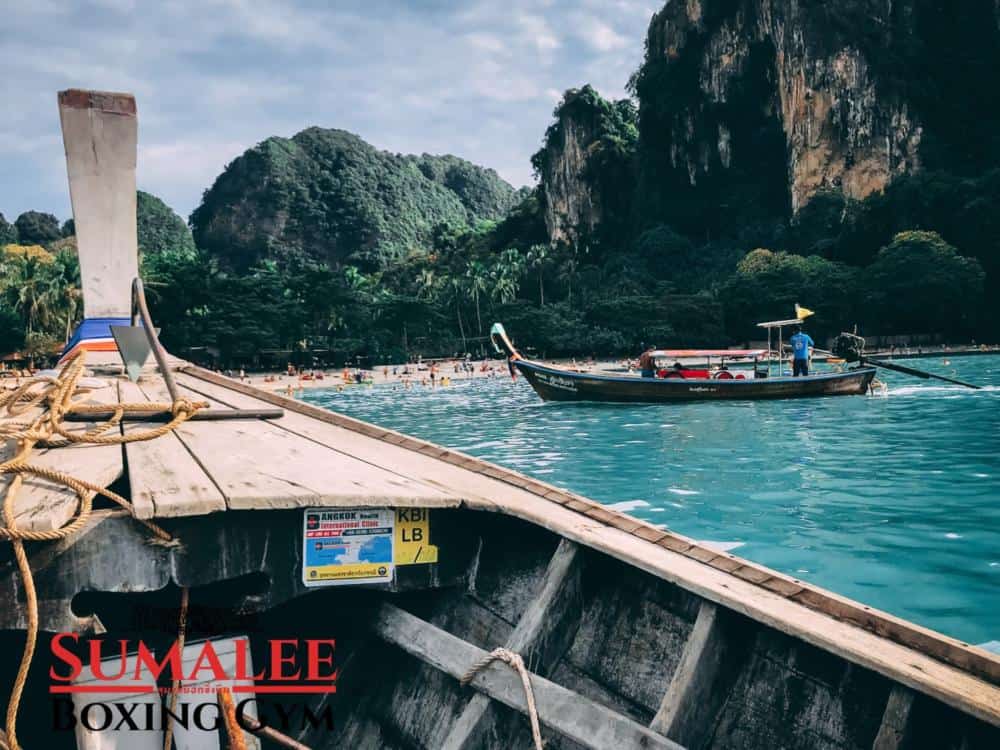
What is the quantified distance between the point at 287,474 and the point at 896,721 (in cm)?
190

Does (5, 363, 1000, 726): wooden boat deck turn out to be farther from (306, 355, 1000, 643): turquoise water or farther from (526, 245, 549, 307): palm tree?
(526, 245, 549, 307): palm tree

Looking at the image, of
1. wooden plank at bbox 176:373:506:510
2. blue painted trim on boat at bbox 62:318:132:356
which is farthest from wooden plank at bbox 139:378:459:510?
blue painted trim on boat at bbox 62:318:132:356

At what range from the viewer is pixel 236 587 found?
8.84 ft

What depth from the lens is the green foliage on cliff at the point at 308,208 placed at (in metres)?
113

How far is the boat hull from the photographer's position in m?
19.5

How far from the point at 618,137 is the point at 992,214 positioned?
40625mm

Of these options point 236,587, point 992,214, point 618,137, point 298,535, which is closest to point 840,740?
point 298,535

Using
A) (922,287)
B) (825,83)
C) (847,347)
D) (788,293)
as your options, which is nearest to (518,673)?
(847,347)

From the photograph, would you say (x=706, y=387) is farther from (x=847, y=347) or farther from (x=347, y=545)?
(x=347, y=545)

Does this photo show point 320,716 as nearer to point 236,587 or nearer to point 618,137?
point 236,587

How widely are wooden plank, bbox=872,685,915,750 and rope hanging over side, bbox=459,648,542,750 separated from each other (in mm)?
863

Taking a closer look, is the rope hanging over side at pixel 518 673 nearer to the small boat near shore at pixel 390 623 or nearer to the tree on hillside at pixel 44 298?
the small boat near shore at pixel 390 623

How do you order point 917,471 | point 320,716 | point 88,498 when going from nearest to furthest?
point 88,498, point 320,716, point 917,471

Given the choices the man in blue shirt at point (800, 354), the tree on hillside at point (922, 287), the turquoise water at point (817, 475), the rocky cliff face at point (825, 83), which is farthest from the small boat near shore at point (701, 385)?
the rocky cliff face at point (825, 83)
